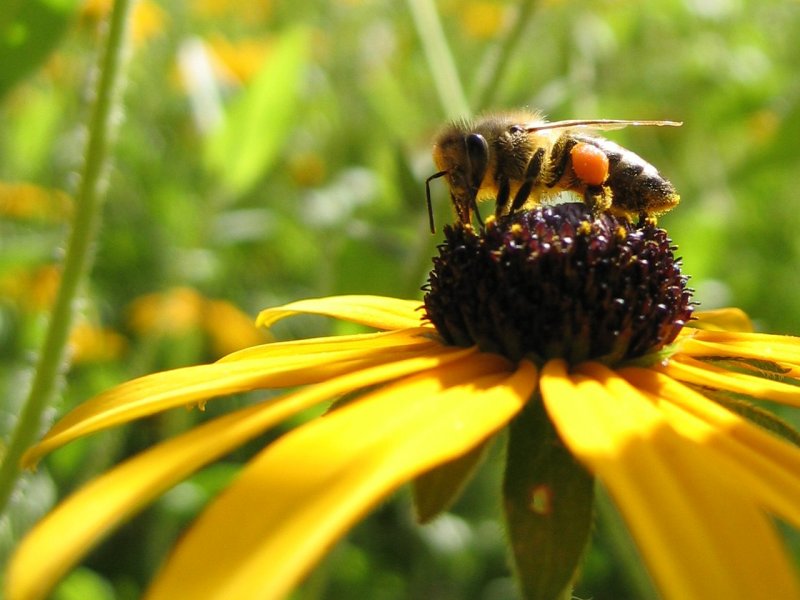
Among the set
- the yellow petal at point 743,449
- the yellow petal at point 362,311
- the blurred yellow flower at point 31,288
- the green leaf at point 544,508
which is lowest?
the green leaf at point 544,508

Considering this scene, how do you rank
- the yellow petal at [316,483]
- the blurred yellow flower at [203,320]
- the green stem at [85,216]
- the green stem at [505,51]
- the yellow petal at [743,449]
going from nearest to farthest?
the yellow petal at [316,483] → the yellow petal at [743,449] → the green stem at [85,216] → the green stem at [505,51] → the blurred yellow flower at [203,320]

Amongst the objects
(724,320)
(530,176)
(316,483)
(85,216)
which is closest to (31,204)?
(85,216)

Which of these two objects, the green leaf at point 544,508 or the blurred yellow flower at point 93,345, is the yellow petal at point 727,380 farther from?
the blurred yellow flower at point 93,345

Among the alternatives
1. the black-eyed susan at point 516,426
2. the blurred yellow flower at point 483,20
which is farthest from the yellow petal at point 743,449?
the blurred yellow flower at point 483,20

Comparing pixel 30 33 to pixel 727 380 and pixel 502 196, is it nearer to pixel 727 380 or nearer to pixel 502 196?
pixel 502 196

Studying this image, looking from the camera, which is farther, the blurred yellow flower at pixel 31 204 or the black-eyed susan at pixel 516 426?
the blurred yellow flower at pixel 31 204

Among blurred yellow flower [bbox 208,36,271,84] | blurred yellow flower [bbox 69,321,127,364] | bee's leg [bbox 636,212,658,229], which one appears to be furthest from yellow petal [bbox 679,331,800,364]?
blurred yellow flower [bbox 208,36,271,84]

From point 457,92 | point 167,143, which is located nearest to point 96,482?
point 457,92
